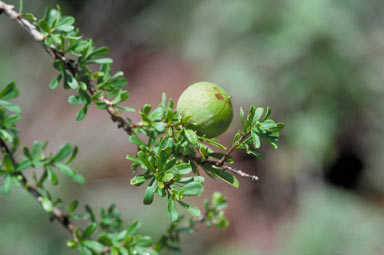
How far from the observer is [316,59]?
12.8 ft

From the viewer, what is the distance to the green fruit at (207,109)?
927 mm

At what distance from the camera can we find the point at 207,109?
0.92m

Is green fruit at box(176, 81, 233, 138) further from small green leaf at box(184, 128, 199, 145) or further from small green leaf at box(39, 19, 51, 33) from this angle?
small green leaf at box(39, 19, 51, 33)

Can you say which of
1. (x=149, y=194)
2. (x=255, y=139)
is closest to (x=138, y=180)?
(x=149, y=194)

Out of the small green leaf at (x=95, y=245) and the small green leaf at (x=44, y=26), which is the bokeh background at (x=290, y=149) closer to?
the small green leaf at (x=95, y=245)

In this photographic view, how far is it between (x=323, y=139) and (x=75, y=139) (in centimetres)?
294

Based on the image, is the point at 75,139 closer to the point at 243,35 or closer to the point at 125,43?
the point at 125,43

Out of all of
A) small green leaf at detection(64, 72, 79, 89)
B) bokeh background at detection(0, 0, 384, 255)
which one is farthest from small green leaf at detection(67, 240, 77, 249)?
bokeh background at detection(0, 0, 384, 255)

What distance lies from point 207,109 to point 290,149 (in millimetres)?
3185

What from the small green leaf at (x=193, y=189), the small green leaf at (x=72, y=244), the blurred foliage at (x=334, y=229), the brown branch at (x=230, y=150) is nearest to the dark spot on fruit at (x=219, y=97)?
the brown branch at (x=230, y=150)

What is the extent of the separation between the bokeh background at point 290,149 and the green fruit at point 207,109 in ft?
9.03

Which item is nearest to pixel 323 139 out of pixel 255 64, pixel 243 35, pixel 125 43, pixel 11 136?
pixel 255 64

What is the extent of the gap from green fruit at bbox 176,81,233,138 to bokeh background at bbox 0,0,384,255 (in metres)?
2.75

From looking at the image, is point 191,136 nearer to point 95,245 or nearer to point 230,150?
point 230,150
